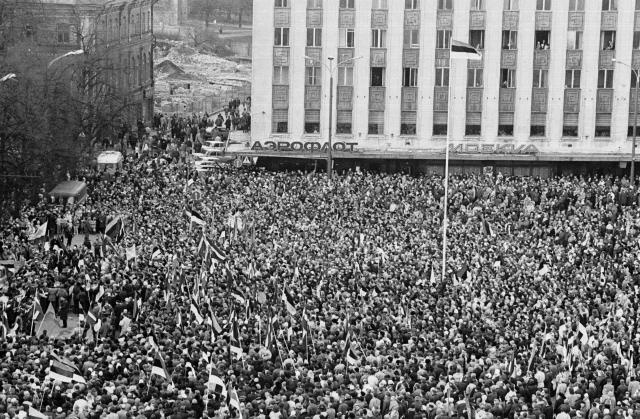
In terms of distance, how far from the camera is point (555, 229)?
57.2 meters

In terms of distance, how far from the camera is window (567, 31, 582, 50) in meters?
83.1

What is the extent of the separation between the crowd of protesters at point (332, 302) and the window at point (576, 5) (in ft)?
55.2

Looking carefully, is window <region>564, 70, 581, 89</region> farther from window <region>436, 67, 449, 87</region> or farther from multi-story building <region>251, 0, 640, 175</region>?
window <region>436, 67, 449, 87</region>

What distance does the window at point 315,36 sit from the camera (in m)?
83.7

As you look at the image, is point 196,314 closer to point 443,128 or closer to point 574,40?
point 443,128

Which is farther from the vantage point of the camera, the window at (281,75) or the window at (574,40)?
the window at (281,75)

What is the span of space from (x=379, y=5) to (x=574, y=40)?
985 centimetres

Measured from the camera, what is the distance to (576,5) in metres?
83.0

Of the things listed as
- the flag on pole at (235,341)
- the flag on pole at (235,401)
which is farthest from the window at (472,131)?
the flag on pole at (235,401)

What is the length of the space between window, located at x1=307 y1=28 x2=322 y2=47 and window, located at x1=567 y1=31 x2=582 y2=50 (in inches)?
488

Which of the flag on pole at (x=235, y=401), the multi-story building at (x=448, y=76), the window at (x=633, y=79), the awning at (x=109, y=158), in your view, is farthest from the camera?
the window at (x=633, y=79)

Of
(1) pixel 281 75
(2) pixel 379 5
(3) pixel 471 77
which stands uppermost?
(2) pixel 379 5

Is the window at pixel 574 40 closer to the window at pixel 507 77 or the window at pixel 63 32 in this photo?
the window at pixel 507 77

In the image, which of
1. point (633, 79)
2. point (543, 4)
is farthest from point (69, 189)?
point (633, 79)
